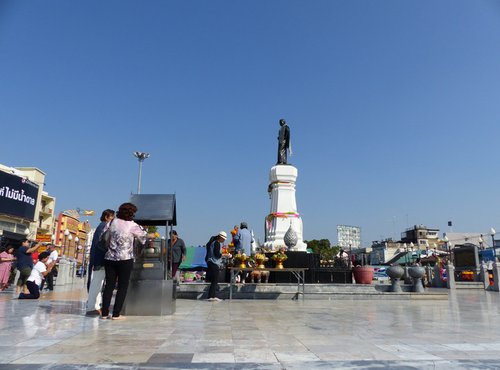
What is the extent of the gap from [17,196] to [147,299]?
42.5m

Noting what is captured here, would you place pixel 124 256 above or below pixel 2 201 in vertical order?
below

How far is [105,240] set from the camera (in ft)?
19.1

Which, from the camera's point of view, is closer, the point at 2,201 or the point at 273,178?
the point at 273,178

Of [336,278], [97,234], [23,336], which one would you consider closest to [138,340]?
[23,336]

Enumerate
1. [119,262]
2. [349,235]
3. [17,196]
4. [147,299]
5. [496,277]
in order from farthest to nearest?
[349,235] → [17,196] → [496,277] → [147,299] → [119,262]

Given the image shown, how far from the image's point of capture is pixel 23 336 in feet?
13.4

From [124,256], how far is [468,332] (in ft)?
16.4

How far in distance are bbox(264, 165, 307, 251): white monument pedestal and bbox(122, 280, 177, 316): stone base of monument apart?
9995mm

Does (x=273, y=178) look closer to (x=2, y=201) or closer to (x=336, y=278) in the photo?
(x=336, y=278)

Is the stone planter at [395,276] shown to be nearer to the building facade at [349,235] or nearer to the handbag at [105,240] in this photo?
the handbag at [105,240]

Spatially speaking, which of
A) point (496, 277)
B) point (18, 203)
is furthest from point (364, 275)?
point (18, 203)

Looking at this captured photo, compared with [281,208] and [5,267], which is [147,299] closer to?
[5,267]

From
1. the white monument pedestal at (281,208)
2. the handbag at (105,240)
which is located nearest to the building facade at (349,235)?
the white monument pedestal at (281,208)

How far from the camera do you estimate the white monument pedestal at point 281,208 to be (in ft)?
54.5
